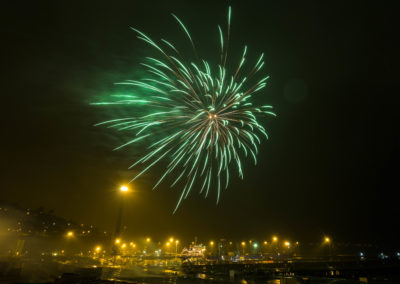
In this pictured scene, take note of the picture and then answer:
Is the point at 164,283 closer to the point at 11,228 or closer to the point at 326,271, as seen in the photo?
the point at 326,271

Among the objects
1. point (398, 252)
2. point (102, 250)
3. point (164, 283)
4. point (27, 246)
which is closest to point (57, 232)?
point (27, 246)

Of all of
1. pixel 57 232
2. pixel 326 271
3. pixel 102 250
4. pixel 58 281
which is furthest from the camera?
pixel 102 250

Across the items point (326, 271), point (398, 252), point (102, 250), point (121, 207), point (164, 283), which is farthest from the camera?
point (102, 250)

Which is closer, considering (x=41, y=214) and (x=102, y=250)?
(x=41, y=214)

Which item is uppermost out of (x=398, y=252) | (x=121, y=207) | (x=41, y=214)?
(x=41, y=214)

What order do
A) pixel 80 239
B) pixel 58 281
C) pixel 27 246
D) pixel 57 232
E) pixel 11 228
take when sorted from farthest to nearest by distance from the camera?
pixel 80 239, pixel 57 232, pixel 27 246, pixel 11 228, pixel 58 281

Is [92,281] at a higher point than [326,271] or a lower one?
higher

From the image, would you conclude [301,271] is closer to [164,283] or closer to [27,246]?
[164,283]

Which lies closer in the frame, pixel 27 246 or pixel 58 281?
pixel 58 281

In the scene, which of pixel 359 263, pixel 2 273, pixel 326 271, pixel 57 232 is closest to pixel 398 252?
pixel 359 263
